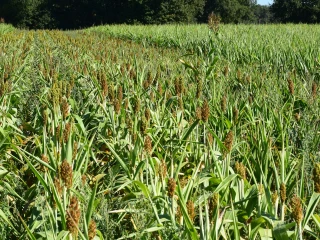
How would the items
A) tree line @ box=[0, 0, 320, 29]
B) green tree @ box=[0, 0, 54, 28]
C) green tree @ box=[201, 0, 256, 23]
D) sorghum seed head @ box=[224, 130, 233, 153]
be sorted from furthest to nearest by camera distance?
green tree @ box=[201, 0, 256, 23]
green tree @ box=[0, 0, 54, 28]
tree line @ box=[0, 0, 320, 29]
sorghum seed head @ box=[224, 130, 233, 153]

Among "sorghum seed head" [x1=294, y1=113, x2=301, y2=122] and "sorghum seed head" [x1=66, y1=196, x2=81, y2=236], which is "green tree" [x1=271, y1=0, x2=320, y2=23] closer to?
A: "sorghum seed head" [x1=294, y1=113, x2=301, y2=122]

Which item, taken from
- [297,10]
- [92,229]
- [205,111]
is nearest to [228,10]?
[297,10]

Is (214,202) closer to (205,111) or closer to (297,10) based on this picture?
(205,111)

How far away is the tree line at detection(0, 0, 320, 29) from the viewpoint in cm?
4262

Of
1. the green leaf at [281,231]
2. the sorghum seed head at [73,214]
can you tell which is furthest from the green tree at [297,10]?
the sorghum seed head at [73,214]

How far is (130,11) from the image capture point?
144ft

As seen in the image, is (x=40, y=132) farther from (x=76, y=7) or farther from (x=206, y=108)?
(x=76, y=7)

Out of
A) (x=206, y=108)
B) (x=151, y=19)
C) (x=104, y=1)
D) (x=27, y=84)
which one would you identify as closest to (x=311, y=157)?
(x=206, y=108)

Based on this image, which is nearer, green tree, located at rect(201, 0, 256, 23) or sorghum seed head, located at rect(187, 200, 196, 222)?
sorghum seed head, located at rect(187, 200, 196, 222)

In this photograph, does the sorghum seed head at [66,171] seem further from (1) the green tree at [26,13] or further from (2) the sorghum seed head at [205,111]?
(1) the green tree at [26,13]

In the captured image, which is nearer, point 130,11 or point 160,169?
point 160,169

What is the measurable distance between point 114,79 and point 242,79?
1.07 metres

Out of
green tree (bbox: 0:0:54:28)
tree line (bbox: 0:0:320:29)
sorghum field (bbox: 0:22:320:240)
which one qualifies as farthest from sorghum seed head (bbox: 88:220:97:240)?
green tree (bbox: 0:0:54:28)

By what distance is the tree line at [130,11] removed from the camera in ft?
140
